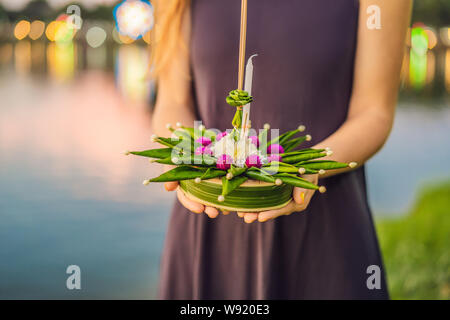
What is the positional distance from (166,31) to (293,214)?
25.2 inches

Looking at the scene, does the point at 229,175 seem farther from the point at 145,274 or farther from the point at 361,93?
the point at 145,274

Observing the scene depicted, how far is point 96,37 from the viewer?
34.4 m

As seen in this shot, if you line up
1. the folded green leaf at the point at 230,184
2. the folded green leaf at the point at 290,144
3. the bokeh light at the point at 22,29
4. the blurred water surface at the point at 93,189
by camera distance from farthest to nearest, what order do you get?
the bokeh light at the point at 22,29 < the blurred water surface at the point at 93,189 < the folded green leaf at the point at 290,144 < the folded green leaf at the point at 230,184

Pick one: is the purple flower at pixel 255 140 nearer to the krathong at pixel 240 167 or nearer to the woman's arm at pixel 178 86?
the krathong at pixel 240 167

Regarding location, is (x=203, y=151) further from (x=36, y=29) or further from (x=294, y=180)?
(x=36, y=29)

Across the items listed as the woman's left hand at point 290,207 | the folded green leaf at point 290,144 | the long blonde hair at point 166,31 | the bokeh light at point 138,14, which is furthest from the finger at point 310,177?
the bokeh light at point 138,14

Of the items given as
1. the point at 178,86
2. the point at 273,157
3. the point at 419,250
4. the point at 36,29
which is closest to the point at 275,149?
the point at 273,157

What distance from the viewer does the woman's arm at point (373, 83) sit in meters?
1.40

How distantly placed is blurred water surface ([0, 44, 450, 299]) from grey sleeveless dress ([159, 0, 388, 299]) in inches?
12.4

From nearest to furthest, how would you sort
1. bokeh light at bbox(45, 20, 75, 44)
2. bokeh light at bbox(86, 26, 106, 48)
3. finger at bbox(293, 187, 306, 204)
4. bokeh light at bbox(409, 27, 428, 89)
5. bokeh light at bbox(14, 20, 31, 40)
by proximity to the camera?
finger at bbox(293, 187, 306, 204) < bokeh light at bbox(409, 27, 428, 89) < bokeh light at bbox(45, 20, 75, 44) < bokeh light at bbox(86, 26, 106, 48) < bokeh light at bbox(14, 20, 31, 40)

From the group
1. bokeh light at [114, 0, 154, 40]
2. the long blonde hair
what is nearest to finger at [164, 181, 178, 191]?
the long blonde hair

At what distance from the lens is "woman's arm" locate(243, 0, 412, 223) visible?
1397 millimetres

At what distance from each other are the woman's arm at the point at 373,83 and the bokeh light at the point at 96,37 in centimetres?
3389

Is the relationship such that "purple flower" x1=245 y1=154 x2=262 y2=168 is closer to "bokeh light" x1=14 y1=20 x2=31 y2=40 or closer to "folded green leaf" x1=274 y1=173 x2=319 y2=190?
"folded green leaf" x1=274 y1=173 x2=319 y2=190
